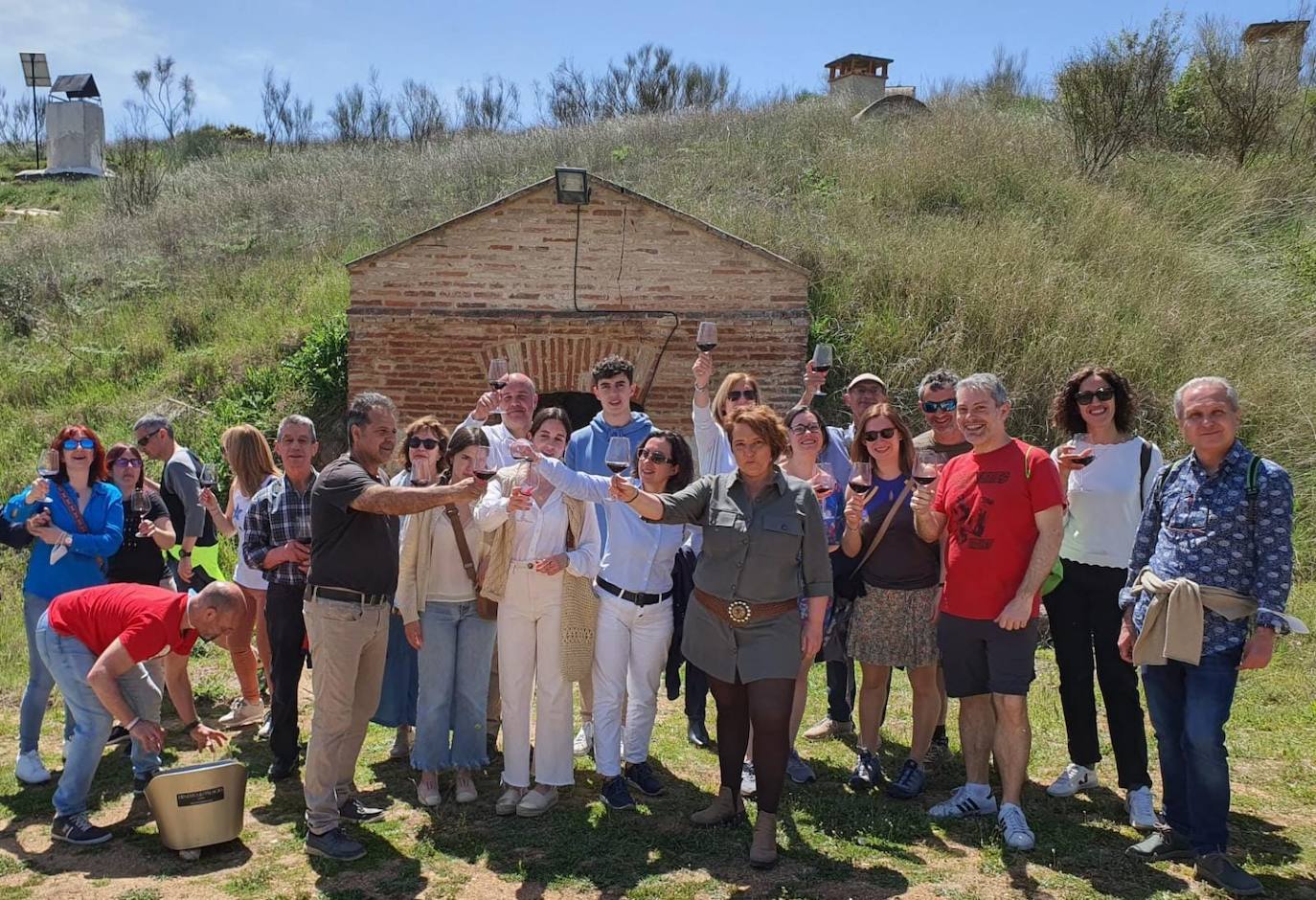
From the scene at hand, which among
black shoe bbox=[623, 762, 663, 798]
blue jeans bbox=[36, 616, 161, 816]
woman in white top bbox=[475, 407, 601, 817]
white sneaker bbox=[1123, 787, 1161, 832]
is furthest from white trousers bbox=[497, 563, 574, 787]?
white sneaker bbox=[1123, 787, 1161, 832]

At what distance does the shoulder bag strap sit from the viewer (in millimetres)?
4922

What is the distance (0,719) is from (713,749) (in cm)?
464

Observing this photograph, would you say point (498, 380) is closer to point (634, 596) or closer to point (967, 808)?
point (634, 596)

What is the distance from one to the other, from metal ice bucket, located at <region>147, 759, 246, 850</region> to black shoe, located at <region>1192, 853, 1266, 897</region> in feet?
13.4

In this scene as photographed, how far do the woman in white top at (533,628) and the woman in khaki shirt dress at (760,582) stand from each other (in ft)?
2.58

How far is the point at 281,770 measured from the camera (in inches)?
212

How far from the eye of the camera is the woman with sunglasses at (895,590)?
4.94 metres

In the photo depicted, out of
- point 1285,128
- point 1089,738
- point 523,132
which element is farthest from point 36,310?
point 1285,128

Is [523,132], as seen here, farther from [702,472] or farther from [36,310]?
[702,472]

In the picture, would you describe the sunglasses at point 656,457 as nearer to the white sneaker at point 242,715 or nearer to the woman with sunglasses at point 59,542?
the woman with sunglasses at point 59,542

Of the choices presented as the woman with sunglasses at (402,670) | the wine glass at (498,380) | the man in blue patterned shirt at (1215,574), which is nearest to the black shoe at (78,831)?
the woman with sunglasses at (402,670)

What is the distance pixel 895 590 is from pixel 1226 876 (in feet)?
5.84

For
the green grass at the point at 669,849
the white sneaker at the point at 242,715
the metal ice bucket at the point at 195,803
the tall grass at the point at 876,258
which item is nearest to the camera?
the green grass at the point at 669,849

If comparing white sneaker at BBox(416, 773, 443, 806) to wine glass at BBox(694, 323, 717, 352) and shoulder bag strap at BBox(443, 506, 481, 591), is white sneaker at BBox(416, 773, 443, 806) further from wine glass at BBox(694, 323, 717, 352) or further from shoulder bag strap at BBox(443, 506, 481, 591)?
wine glass at BBox(694, 323, 717, 352)
